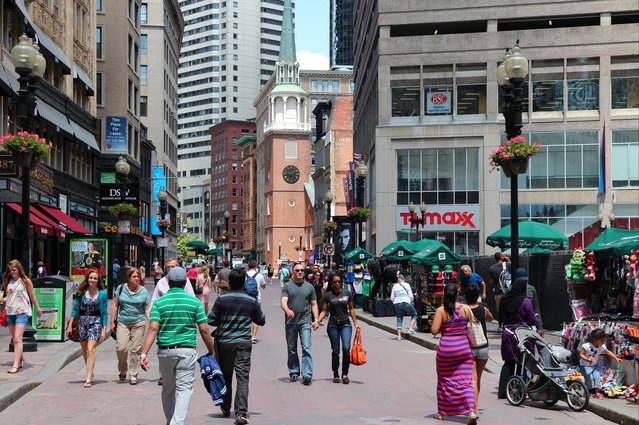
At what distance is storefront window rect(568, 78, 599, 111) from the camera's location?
177ft

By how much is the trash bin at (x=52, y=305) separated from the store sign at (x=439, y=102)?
121ft

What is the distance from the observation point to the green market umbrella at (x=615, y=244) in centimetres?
1820

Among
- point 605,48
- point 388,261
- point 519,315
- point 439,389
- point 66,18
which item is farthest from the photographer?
point 605,48

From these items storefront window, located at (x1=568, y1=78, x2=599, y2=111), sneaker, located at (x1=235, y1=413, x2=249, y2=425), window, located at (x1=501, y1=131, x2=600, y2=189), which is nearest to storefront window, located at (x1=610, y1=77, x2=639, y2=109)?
storefront window, located at (x1=568, y1=78, x2=599, y2=111)

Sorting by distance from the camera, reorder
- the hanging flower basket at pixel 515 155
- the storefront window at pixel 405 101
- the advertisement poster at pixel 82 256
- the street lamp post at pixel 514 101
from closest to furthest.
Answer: the street lamp post at pixel 514 101 < the hanging flower basket at pixel 515 155 < the advertisement poster at pixel 82 256 < the storefront window at pixel 405 101

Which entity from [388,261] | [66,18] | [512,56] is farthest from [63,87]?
[512,56]

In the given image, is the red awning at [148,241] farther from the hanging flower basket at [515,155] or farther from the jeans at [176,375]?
the jeans at [176,375]

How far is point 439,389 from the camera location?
39.1ft

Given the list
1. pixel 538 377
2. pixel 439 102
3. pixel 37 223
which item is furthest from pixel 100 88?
pixel 538 377

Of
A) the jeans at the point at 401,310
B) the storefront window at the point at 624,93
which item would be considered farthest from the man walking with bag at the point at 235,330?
the storefront window at the point at 624,93

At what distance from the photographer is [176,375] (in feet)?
33.8

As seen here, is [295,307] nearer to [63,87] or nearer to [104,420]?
[104,420]

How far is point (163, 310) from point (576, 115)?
4678 centimetres

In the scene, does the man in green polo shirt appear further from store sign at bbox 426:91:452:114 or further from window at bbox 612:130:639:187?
window at bbox 612:130:639:187
